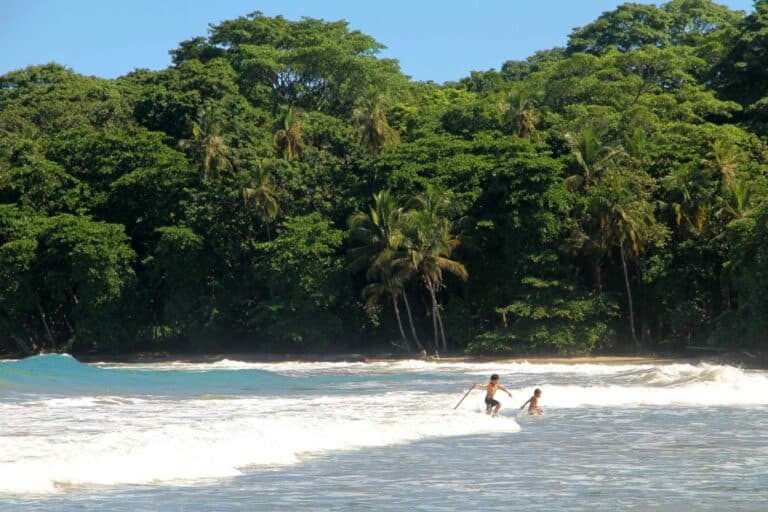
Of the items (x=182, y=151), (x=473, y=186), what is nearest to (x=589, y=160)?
(x=473, y=186)

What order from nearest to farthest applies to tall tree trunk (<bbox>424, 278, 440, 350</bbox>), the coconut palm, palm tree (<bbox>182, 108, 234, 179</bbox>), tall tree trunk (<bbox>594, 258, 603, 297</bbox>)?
the coconut palm → tall tree trunk (<bbox>594, 258, 603, 297</bbox>) → tall tree trunk (<bbox>424, 278, 440, 350</bbox>) → palm tree (<bbox>182, 108, 234, 179</bbox>)

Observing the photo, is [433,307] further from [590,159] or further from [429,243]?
[590,159]

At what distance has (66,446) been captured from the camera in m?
18.4

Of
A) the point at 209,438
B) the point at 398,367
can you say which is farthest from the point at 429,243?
the point at 209,438

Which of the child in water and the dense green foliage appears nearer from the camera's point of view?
the child in water

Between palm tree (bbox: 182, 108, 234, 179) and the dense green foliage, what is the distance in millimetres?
116

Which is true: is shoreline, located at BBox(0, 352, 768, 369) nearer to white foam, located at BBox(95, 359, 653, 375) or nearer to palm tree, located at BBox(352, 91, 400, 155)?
white foam, located at BBox(95, 359, 653, 375)

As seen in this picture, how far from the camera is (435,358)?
4538cm

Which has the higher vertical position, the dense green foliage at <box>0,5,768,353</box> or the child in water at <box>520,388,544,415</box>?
the dense green foliage at <box>0,5,768,353</box>

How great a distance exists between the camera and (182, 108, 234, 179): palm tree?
50.8 m

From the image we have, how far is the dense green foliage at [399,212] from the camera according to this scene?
144 feet

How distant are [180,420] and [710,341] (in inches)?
946

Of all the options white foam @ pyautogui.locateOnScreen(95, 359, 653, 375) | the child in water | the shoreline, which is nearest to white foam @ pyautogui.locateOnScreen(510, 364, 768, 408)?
the child in water

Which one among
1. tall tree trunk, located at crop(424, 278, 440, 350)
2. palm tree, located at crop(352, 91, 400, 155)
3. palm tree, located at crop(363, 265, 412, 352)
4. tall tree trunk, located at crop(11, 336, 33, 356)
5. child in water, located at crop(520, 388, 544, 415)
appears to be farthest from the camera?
palm tree, located at crop(352, 91, 400, 155)
